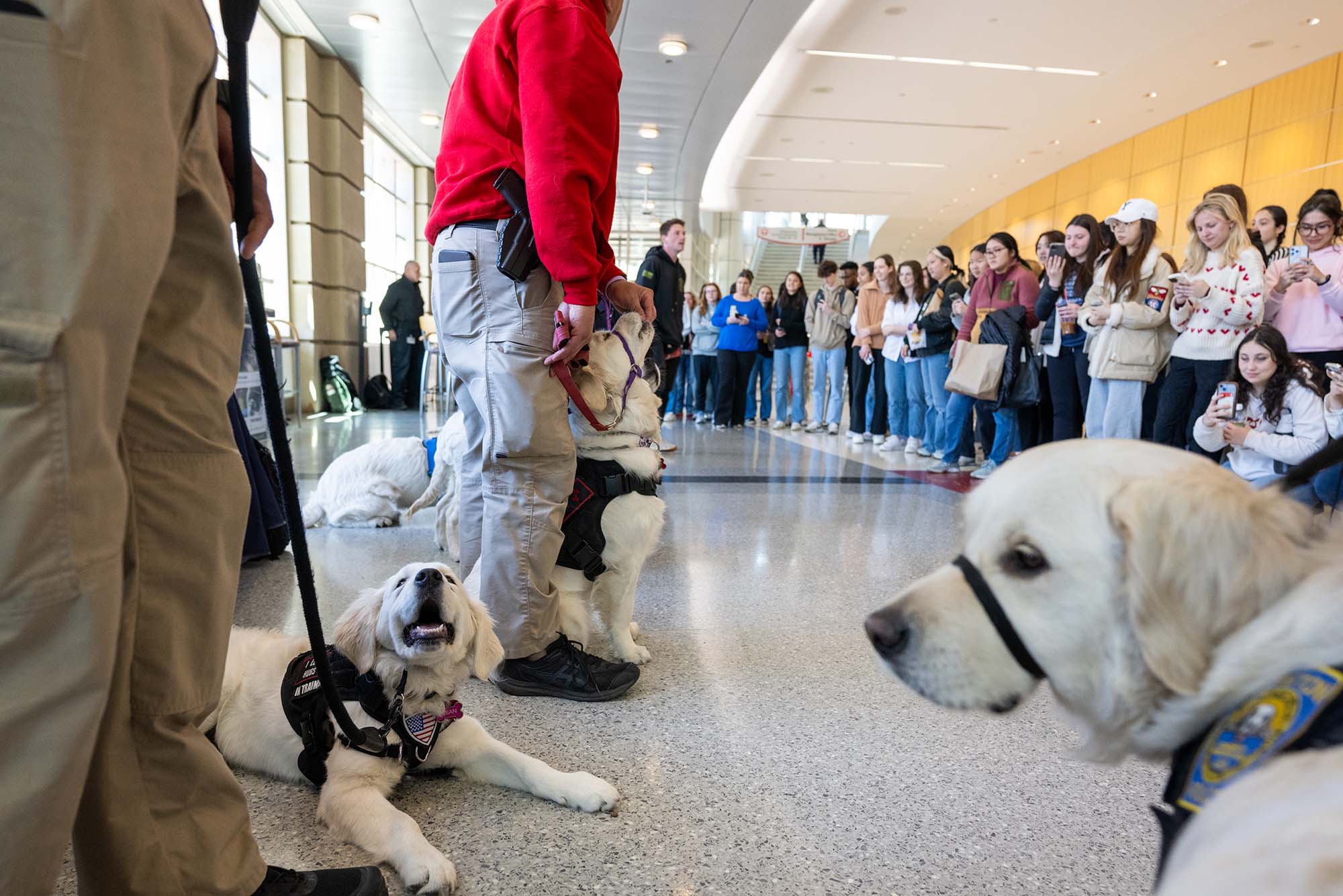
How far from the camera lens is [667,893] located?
131 cm

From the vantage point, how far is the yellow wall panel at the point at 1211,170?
11992mm

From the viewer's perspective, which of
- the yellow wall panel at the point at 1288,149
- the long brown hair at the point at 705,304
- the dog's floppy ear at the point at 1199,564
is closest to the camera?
the dog's floppy ear at the point at 1199,564

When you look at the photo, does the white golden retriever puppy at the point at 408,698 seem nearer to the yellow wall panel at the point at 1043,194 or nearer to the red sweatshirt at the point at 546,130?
the red sweatshirt at the point at 546,130

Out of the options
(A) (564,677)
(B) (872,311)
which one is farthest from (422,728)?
(B) (872,311)

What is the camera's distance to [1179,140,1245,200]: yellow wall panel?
12.0 m

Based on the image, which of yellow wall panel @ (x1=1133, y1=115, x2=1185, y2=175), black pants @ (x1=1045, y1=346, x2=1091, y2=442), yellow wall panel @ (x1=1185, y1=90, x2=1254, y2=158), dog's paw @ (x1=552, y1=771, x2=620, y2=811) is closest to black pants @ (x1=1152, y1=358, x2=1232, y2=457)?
black pants @ (x1=1045, y1=346, x2=1091, y2=442)

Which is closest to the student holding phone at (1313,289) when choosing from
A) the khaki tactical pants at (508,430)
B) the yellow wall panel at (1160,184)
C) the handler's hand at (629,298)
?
the handler's hand at (629,298)

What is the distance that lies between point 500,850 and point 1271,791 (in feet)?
4.00

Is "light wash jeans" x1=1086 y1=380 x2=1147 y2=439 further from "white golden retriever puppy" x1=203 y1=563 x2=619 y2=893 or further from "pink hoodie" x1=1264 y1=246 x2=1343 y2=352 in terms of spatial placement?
"white golden retriever puppy" x1=203 y1=563 x2=619 y2=893

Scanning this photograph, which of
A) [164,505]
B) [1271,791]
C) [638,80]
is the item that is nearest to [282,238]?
[638,80]

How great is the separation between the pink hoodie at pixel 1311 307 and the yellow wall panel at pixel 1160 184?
10936mm

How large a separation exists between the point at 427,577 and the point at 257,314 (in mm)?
693

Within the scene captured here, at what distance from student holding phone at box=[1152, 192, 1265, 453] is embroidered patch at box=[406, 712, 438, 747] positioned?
3.90 m

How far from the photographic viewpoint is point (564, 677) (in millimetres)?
2123
